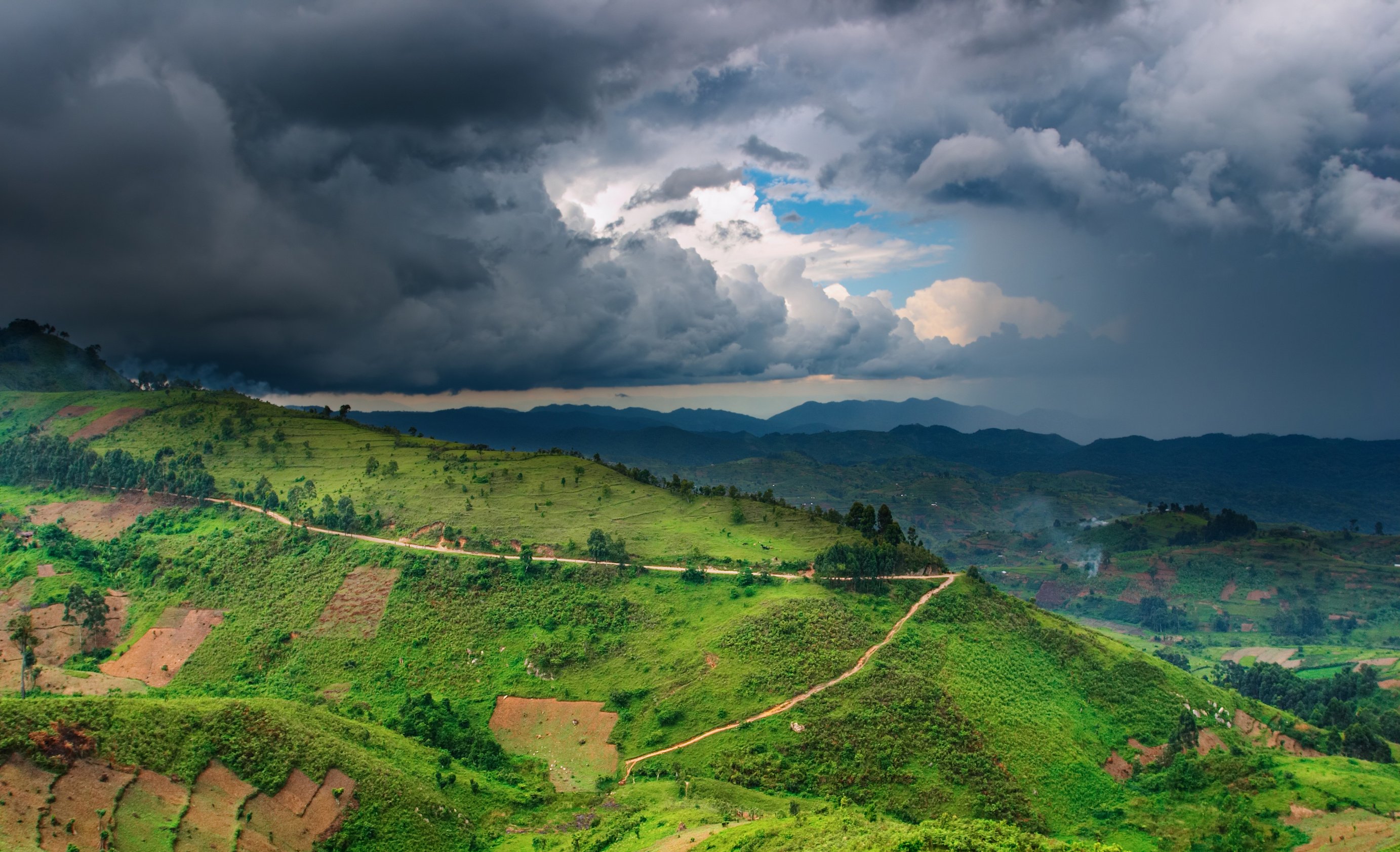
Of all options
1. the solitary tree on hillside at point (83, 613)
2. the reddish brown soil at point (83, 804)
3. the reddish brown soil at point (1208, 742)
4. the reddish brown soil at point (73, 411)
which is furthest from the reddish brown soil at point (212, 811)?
the reddish brown soil at point (73, 411)

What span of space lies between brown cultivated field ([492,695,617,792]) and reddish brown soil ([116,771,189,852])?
27684 millimetres

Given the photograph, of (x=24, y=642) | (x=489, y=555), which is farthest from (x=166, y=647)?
(x=489, y=555)

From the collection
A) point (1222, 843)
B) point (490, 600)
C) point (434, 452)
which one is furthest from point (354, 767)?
point (434, 452)

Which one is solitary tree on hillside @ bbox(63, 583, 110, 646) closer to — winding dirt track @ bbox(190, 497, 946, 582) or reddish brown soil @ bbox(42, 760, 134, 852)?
winding dirt track @ bbox(190, 497, 946, 582)

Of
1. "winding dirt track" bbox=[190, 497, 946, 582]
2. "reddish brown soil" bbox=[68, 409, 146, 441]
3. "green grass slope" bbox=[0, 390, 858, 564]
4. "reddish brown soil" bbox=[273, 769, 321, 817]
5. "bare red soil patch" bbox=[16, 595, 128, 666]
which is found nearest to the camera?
"reddish brown soil" bbox=[273, 769, 321, 817]

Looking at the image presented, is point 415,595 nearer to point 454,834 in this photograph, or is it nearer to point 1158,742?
point 454,834

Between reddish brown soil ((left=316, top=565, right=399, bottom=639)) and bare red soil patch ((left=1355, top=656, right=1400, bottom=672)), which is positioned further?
bare red soil patch ((left=1355, top=656, right=1400, bottom=672))

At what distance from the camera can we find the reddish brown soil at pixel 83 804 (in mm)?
40656

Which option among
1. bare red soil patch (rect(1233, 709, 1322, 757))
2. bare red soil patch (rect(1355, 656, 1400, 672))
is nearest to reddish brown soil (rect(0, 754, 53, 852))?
bare red soil patch (rect(1233, 709, 1322, 757))

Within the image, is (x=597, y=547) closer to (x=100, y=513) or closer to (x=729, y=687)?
(x=729, y=687)

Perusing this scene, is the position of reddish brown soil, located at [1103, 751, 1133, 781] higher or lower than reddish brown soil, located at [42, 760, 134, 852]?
lower

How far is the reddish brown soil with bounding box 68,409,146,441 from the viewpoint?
140500 millimetres

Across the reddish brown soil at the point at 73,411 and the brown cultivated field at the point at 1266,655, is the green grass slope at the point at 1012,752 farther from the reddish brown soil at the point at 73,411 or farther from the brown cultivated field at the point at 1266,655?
the reddish brown soil at the point at 73,411

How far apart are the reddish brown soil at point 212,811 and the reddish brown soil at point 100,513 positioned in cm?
8141
